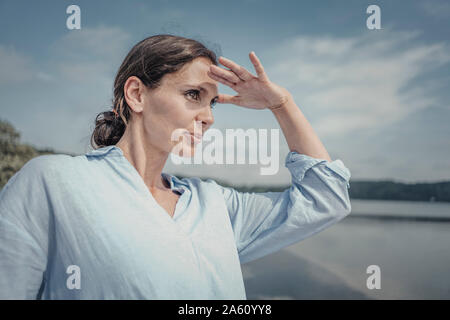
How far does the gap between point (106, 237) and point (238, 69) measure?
94 centimetres

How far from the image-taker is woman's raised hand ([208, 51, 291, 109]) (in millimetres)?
1448

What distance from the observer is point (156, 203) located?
127 cm

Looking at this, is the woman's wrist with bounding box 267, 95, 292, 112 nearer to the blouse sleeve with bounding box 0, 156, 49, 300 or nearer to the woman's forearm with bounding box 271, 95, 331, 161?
the woman's forearm with bounding box 271, 95, 331, 161

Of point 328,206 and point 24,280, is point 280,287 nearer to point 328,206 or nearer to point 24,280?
point 328,206

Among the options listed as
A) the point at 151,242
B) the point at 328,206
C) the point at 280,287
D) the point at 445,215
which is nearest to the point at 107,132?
the point at 151,242

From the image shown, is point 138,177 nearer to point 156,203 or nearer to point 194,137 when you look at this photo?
point 156,203

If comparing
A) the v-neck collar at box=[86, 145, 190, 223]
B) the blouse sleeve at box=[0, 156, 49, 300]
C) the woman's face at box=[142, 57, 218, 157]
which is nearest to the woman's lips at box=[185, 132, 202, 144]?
the woman's face at box=[142, 57, 218, 157]

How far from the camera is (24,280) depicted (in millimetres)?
1061

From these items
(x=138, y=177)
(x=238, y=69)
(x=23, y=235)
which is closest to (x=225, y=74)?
(x=238, y=69)

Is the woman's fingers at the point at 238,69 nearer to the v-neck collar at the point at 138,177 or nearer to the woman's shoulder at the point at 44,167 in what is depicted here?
the v-neck collar at the point at 138,177

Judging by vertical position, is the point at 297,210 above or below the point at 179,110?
below

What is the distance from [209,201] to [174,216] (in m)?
0.20

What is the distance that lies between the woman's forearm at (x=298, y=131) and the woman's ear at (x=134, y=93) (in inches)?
26.0
